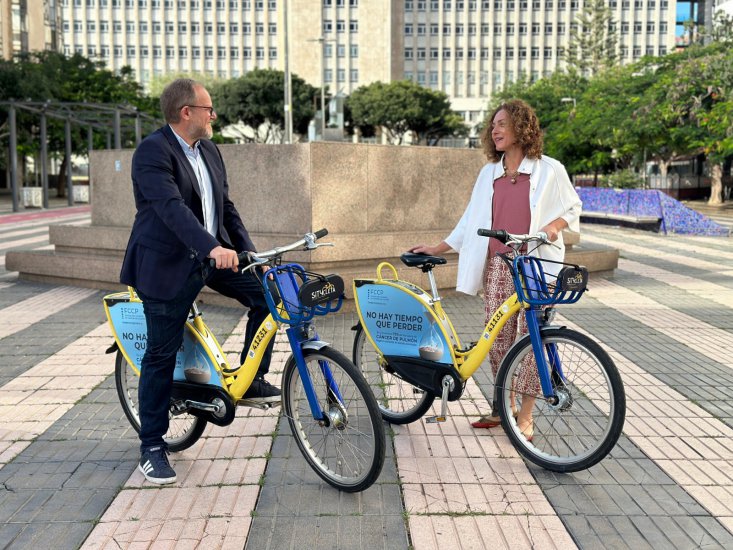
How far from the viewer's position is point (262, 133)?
92.0 m

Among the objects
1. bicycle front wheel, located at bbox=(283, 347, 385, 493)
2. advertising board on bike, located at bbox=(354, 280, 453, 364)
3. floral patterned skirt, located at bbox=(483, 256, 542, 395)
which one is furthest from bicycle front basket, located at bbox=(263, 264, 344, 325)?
floral patterned skirt, located at bbox=(483, 256, 542, 395)

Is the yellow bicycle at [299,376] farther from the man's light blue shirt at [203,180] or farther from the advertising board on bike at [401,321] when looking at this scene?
the advertising board on bike at [401,321]

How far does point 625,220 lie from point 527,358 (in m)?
19.9

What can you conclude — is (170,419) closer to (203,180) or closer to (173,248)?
(173,248)

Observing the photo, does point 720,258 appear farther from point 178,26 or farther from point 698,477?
point 178,26

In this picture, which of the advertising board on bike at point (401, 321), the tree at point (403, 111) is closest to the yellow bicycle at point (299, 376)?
the advertising board on bike at point (401, 321)

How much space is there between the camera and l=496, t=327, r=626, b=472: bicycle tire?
12.2 feet

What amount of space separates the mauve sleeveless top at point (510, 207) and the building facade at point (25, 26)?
2076 inches

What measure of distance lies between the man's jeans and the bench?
62.2 feet

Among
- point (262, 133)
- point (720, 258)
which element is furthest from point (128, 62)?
point (720, 258)

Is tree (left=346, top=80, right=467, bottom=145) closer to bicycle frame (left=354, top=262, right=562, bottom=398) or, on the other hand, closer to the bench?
the bench

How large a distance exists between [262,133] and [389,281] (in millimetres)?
89606

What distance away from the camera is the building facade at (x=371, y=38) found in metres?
118

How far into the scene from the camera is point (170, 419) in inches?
169
